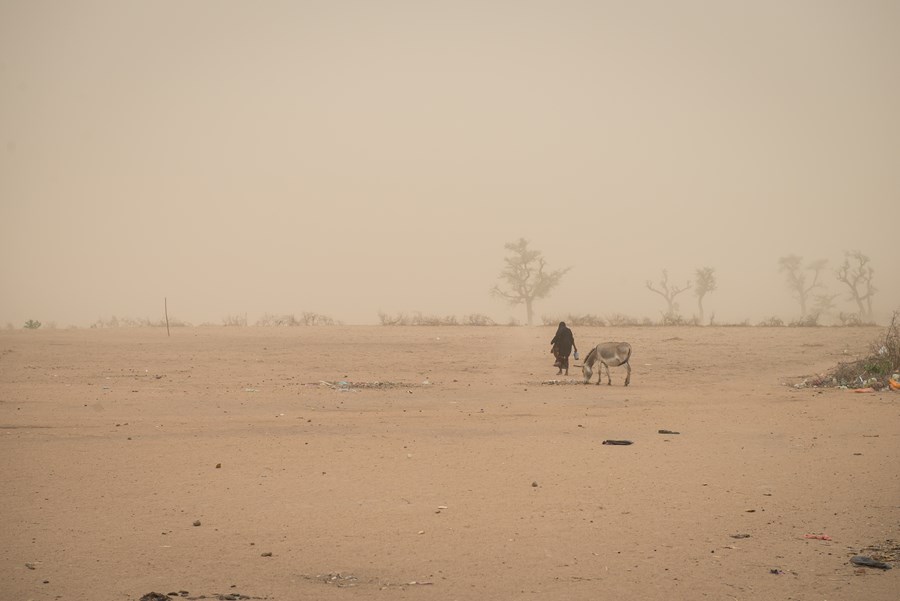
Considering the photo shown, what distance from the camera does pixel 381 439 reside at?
526 inches

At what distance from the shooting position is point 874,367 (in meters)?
Answer: 19.8

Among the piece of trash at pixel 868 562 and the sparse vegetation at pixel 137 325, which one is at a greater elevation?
the sparse vegetation at pixel 137 325

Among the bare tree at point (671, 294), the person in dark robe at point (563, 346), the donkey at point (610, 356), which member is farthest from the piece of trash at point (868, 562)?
the bare tree at point (671, 294)

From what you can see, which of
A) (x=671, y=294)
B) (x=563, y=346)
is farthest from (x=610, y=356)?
(x=671, y=294)

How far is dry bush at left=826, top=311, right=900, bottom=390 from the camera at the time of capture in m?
19.5

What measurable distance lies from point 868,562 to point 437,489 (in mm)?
4458

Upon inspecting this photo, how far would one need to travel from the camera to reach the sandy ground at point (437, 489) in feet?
22.9

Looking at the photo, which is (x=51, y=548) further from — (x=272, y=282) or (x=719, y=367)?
(x=272, y=282)

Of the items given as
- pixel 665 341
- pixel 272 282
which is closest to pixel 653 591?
pixel 665 341

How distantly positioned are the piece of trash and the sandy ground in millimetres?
125

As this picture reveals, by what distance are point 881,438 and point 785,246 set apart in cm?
18983

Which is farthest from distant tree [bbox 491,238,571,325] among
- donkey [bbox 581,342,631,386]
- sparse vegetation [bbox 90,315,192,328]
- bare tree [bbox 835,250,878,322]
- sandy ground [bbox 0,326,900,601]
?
sandy ground [bbox 0,326,900,601]

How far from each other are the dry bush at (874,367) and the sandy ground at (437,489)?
1292 mm

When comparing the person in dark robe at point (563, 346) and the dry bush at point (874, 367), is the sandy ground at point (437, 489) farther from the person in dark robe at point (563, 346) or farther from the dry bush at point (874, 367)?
the person in dark robe at point (563, 346)
